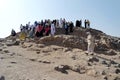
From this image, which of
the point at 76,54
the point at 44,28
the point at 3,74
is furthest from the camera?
the point at 44,28

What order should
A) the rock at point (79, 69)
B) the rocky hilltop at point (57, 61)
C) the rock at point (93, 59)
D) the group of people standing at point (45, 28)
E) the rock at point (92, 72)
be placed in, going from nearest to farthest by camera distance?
the rocky hilltop at point (57, 61) < the rock at point (92, 72) < the rock at point (79, 69) < the rock at point (93, 59) < the group of people standing at point (45, 28)

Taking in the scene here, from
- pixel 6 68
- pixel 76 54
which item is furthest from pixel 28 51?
pixel 6 68

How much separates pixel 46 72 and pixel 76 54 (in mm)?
6048

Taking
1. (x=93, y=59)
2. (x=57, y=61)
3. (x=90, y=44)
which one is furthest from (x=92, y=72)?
(x=90, y=44)

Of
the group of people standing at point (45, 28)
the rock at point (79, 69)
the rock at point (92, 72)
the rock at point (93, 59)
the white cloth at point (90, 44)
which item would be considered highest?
the group of people standing at point (45, 28)

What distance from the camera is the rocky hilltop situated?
16.7 m

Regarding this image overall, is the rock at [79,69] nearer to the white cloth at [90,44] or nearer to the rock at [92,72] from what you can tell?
the rock at [92,72]

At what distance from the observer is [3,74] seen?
51.5 feet

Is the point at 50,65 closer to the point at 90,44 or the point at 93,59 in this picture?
the point at 93,59

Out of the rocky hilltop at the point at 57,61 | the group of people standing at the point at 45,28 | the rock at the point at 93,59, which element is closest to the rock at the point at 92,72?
the rocky hilltop at the point at 57,61

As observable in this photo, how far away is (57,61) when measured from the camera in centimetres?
2084

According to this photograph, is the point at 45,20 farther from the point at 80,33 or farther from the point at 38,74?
the point at 38,74

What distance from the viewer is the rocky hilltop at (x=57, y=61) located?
16.7 meters

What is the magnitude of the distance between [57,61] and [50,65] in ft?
6.01
